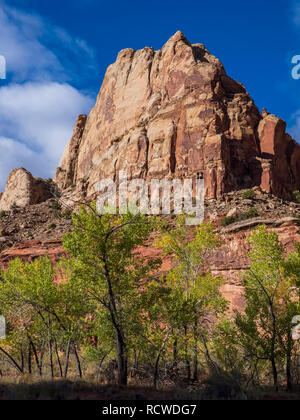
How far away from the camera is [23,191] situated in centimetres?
8088

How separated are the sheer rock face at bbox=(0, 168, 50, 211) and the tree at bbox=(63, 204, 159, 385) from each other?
2790 inches

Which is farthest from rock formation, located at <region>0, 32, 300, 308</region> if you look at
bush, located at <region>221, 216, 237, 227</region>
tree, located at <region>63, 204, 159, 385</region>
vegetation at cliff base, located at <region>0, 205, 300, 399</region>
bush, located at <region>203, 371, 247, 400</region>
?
tree, located at <region>63, 204, 159, 385</region>

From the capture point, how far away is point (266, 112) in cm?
6406

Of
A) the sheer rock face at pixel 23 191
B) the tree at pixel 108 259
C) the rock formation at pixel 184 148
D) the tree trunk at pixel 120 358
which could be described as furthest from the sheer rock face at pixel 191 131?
the tree trunk at pixel 120 358

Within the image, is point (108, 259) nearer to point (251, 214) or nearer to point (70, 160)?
point (251, 214)

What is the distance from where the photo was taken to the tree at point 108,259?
11883 mm

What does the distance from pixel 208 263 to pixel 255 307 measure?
16.6 m

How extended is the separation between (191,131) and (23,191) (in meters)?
51.3

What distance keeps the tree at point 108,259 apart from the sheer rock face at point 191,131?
38143 mm

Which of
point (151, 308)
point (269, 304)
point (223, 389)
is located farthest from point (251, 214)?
point (223, 389)

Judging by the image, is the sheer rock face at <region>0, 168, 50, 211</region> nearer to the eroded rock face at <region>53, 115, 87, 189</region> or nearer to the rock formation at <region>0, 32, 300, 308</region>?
the rock formation at <region>0, 32, 300, 308</region>

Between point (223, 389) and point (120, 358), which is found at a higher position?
point (120, 358)

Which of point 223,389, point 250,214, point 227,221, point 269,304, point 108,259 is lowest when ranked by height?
point 223,389

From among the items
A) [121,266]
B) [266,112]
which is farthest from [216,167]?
[121,266]
